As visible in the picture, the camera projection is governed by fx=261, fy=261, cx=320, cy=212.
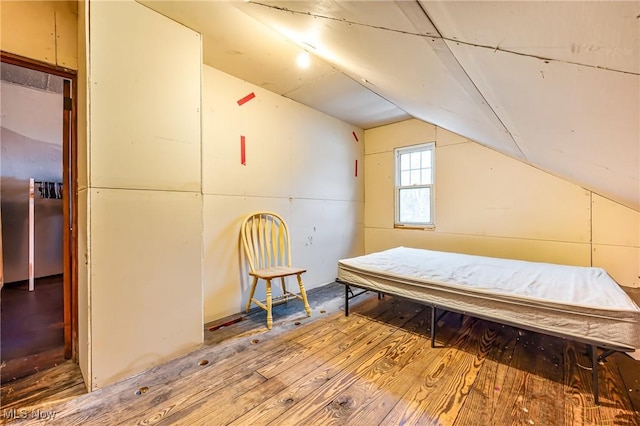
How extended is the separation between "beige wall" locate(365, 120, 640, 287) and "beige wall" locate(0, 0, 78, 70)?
3588 millimetres

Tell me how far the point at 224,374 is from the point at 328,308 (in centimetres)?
135

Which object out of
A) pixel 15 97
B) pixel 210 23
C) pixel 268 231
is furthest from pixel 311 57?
pixel 15 97

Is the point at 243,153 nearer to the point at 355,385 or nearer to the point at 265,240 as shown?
the point at 265,240

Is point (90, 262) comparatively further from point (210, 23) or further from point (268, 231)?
point (210, 23)

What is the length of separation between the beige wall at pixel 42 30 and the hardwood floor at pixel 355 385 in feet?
6.90

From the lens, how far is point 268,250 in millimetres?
2924

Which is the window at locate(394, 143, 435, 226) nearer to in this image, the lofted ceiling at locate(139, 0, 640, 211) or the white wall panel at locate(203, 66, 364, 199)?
the white wall panel at locate(203, 66, 364, 199)

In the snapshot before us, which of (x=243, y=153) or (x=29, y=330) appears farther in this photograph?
(x=243, y=153)

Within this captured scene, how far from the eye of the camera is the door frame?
182 cm

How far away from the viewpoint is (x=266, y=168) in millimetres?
3021

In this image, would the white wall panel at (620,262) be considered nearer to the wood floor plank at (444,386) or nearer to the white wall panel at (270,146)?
the wood floor plank at (444,386)

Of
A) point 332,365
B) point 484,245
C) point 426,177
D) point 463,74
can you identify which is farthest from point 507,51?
point 426,177

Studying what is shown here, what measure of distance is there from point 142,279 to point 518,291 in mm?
2566

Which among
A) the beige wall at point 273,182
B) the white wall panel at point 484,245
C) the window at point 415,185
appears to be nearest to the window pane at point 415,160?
the window at point 415,185
